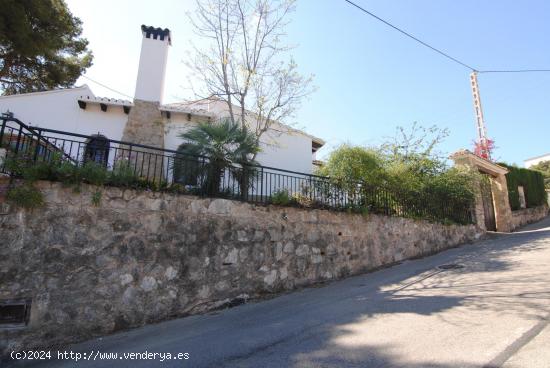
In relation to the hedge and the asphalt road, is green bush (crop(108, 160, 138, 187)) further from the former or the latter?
the hedge

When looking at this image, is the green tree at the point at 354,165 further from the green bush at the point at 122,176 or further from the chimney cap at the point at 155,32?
the chimney cap at the point at 155,32

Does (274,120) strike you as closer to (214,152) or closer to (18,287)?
(214,152)

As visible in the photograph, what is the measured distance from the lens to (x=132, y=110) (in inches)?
463

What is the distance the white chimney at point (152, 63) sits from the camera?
1209 cm

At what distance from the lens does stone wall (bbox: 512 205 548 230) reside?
16230mm

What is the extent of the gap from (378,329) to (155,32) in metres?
13.2

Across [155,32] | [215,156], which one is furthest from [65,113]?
[215,156]

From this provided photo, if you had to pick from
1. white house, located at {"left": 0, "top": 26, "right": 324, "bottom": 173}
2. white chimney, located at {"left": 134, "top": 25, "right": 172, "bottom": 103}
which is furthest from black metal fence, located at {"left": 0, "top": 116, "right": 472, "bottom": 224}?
white chimney, located at {"left": 134, "top": 25, "right": 172, "bottom": 103}

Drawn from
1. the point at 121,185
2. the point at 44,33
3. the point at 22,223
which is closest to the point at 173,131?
the point at 44,33

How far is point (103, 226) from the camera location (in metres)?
5.41

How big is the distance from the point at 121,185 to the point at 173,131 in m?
7.13

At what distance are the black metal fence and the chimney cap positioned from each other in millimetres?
5683

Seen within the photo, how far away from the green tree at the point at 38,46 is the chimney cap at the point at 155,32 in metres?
2.68

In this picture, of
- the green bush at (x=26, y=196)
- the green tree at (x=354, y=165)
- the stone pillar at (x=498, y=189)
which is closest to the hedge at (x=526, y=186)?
the stone pillar at (x=498, y=189)
